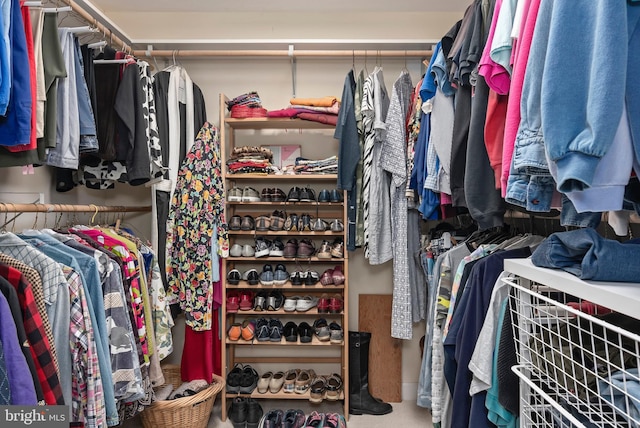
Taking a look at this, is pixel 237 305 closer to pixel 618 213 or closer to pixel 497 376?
pixel 497 376

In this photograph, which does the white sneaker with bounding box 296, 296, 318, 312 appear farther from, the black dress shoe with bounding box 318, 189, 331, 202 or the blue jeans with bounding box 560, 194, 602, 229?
the blue jeans with bounding box 560, 194, 602, 229

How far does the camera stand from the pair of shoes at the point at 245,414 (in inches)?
95.4

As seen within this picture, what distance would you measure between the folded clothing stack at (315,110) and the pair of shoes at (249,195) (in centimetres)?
49

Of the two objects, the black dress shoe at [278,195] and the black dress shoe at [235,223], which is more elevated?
the black dress shoe at [278,195]

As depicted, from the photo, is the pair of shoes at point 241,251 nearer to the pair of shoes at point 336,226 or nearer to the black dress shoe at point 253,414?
the pair of shoes at point 336,226

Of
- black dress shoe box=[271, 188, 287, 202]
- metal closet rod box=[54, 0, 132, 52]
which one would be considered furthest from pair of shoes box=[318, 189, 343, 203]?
metal closet rod box=[54, 0, 132, 52]

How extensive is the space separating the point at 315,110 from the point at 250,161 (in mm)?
492

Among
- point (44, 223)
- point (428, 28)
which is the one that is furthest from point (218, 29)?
point (44, 223)

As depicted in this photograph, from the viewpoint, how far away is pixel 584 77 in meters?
0.78

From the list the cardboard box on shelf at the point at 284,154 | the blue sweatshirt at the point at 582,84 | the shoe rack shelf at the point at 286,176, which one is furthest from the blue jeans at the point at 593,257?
the cardboard box on shelf at the point at 284,154

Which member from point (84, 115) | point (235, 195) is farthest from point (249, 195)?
point (84, 115)

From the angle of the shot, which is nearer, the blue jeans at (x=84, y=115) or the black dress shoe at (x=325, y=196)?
the blue jeans at (x=84, y=115)

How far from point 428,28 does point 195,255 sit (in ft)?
6.83

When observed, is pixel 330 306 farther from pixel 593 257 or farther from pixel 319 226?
pixel 593 257
